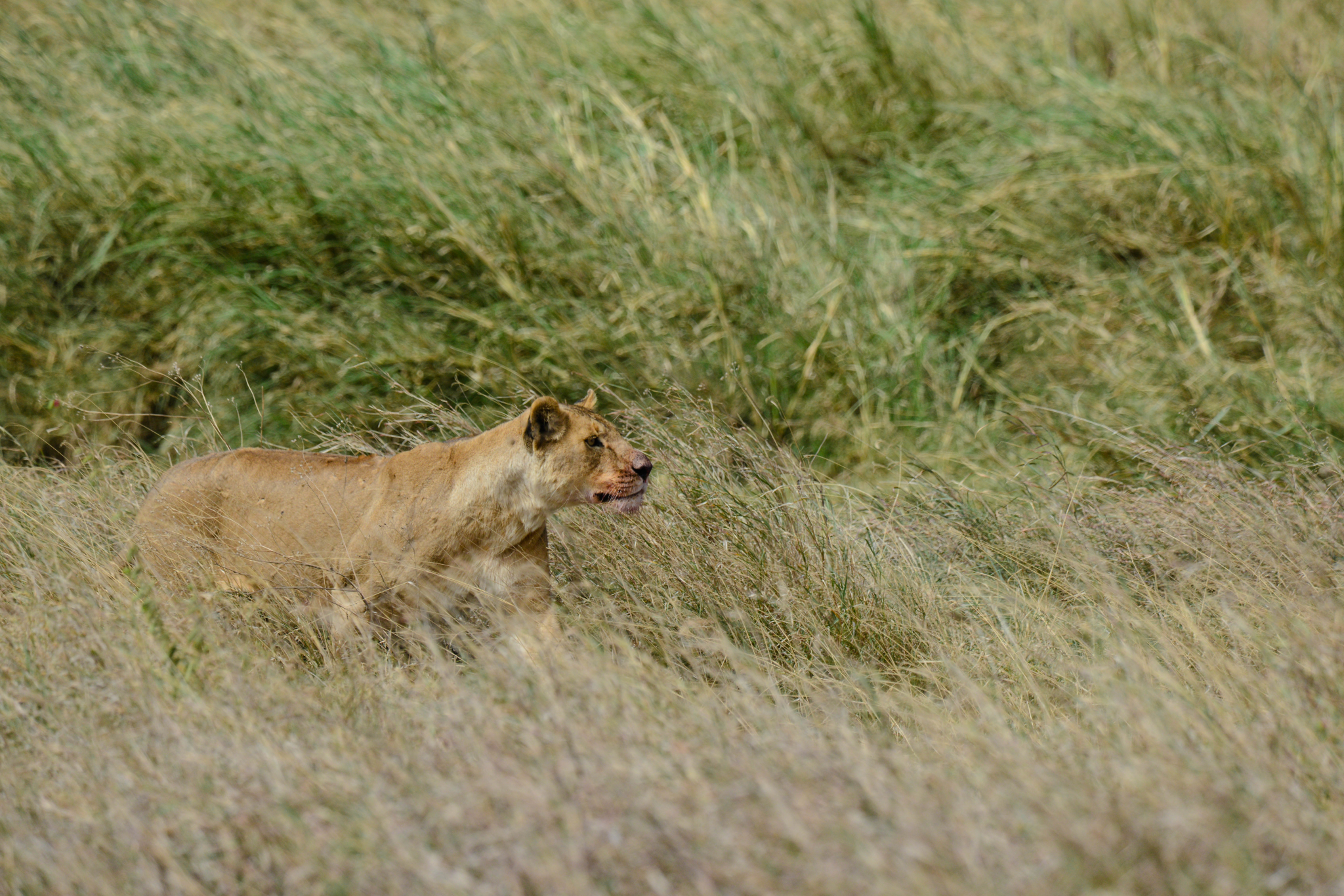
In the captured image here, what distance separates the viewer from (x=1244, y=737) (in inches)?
110

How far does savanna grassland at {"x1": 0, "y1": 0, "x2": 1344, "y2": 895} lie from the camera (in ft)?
8.33

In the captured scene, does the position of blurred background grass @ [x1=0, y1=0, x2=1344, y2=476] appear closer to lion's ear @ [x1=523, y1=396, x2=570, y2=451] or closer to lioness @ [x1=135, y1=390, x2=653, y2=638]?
lioness @ [x1=135, y1=390, x2=653, y2=638]

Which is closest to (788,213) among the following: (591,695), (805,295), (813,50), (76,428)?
(805,295)

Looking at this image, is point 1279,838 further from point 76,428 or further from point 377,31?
point 377,31

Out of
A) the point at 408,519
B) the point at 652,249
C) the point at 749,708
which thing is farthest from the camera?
the point at 652,249

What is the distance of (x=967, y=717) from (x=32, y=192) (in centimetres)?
539

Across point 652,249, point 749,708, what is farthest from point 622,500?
point 652,249

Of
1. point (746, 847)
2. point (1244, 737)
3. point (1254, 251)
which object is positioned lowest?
point (1254, 251)

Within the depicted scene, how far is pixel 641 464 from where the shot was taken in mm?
4191

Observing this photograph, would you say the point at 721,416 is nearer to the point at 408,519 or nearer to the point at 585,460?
the point at 585,460

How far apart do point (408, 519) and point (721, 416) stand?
1.45m

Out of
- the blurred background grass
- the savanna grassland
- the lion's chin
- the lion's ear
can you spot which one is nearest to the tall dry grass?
the savanna grassland

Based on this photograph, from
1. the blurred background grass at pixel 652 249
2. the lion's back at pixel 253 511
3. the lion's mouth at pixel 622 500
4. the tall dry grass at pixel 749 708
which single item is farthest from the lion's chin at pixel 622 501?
the blurred background grass at pixel 652 249

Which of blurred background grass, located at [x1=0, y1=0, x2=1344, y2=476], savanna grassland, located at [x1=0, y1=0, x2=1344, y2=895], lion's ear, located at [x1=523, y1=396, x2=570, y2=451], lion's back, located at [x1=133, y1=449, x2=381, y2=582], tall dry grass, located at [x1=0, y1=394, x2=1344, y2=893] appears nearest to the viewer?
tall dry grass, located at [x1=0, y1=394, x2=1344, y2=893]
